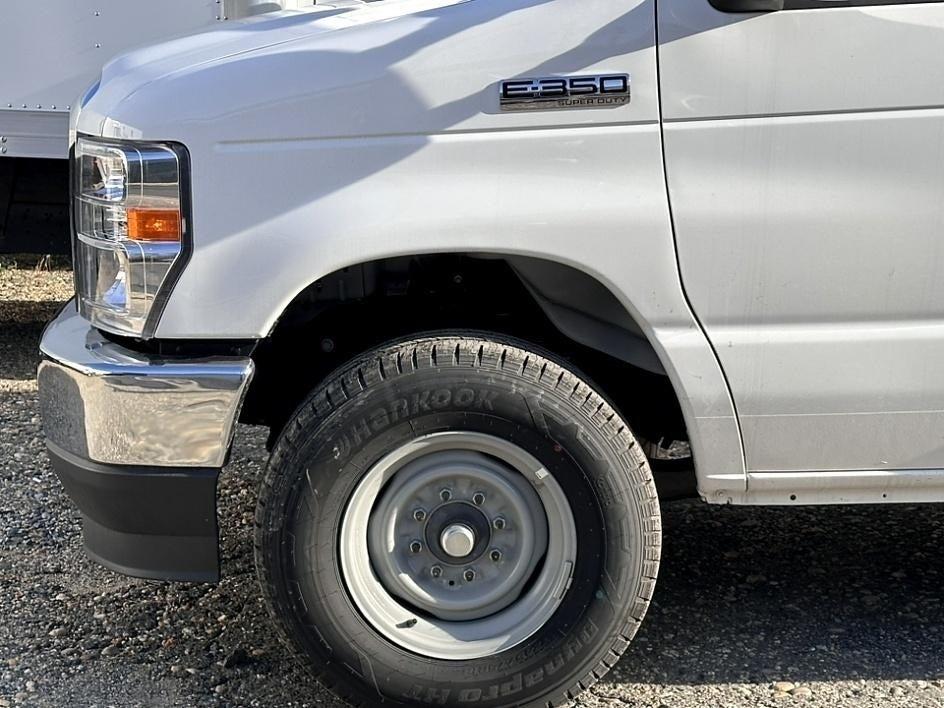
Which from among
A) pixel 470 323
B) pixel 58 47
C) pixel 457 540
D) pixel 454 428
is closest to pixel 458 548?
pixel 457 540

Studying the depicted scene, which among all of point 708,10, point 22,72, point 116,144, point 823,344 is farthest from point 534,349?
point 22,72

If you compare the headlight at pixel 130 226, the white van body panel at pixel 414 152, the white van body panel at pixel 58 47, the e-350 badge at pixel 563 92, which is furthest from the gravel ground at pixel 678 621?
the white van body panel at pixel 58 47

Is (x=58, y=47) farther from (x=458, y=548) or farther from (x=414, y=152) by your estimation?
(x=458, y=548)

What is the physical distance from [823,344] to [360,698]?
148cm

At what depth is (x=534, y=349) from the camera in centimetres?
302

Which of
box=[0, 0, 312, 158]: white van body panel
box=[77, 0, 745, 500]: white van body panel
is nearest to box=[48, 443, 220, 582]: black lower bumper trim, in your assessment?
box=[77, 0, 745, 500]: white van body panel

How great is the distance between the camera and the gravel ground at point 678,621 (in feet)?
10.8

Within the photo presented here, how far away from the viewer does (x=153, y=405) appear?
2852mm

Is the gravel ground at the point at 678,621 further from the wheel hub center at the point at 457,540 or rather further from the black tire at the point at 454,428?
the wheel hub center at the point at 457,540

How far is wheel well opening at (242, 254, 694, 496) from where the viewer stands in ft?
10.1

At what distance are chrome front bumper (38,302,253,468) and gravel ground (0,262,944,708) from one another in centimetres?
79

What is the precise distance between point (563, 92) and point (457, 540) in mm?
1167

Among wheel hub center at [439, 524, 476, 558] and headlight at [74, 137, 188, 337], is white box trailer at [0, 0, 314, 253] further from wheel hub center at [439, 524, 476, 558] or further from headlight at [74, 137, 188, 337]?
wheel hub center at [439, 524, 476, 558]

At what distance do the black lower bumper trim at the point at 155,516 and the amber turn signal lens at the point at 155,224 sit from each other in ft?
1.90
